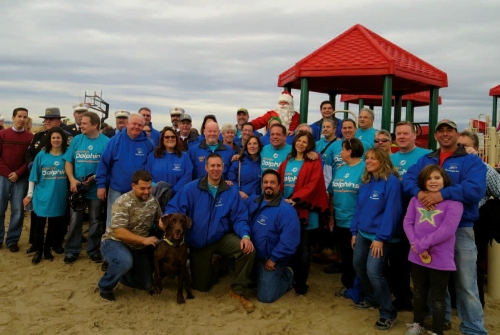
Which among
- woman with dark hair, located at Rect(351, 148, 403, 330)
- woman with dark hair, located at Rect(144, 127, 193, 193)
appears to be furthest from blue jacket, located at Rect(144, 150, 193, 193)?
woman with dark hair, located at Rect(351, 148, 403, 330)

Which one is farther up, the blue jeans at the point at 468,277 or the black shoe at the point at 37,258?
the blue jeans at the point at 468,277

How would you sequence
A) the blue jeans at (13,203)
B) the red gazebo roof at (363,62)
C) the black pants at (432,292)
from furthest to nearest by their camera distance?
the red gazebo roof at (363,62) → the blue jeans at (13,203) → the black pants at (432,292)

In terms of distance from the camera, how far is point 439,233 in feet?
11.2

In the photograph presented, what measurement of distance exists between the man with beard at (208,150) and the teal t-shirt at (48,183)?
6.50ft

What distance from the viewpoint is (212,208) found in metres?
4.78

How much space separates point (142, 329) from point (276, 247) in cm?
168

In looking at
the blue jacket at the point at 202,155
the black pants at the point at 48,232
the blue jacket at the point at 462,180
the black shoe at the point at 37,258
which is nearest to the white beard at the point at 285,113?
the blue jacket at the point at 202,155

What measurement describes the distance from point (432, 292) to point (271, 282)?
1.81 meters

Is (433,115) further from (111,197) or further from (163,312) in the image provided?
(163,312)

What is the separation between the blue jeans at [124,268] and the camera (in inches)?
180

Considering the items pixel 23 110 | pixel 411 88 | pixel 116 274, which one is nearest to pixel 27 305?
pixel 116 274

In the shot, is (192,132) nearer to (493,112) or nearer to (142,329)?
(142,329)

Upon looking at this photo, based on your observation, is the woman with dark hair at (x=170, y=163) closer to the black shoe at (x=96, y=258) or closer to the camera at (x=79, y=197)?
the camera at (x=79, y=197)

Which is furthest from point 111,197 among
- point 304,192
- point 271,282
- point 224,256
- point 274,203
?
point 304,192
